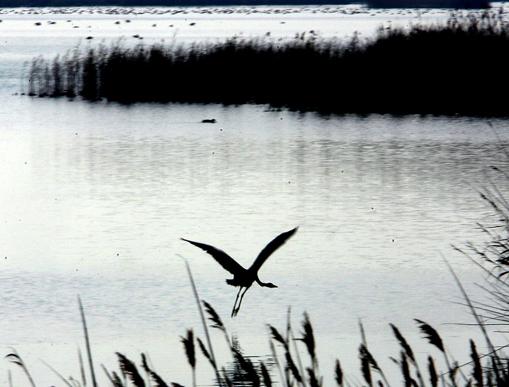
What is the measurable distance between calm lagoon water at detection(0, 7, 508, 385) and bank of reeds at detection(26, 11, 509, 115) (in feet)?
3.84

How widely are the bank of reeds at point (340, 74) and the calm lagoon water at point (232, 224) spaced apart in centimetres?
117

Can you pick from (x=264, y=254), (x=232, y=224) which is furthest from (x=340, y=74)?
(x=264, y=254)

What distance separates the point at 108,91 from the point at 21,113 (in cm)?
162

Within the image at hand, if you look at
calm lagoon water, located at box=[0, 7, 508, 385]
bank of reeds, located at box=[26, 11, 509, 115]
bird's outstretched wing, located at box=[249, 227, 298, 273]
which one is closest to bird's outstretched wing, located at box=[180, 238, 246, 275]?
bird's outstretched wing, located at box=[249, 227, 298, 273]

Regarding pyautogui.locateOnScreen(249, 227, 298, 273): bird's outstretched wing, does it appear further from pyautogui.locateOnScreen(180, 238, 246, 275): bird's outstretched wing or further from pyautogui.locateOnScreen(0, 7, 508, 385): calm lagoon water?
pyautogui.locateOnScreen(0, 7, 508, 385): calm lagoon water

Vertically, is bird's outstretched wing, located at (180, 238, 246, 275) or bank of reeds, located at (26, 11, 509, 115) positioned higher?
bird's outstretched wing, located at (180, 238, 246, 275)

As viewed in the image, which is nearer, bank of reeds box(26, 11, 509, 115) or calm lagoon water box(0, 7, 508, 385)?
calm lagoon water box(0, 7, 508, 385)

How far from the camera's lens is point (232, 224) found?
8828 mm

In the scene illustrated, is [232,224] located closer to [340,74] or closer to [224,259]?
[224,259]

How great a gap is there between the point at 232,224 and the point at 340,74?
8.88m

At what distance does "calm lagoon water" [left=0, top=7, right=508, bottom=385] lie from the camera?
5.99 metres

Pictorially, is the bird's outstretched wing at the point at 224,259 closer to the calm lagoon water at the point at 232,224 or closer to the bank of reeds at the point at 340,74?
the calm lagoon water at the point at 232,224

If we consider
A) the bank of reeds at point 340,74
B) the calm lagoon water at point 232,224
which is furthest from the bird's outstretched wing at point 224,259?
the bank of reeds at point 340,74

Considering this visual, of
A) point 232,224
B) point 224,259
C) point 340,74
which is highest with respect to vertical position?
point 224,259
